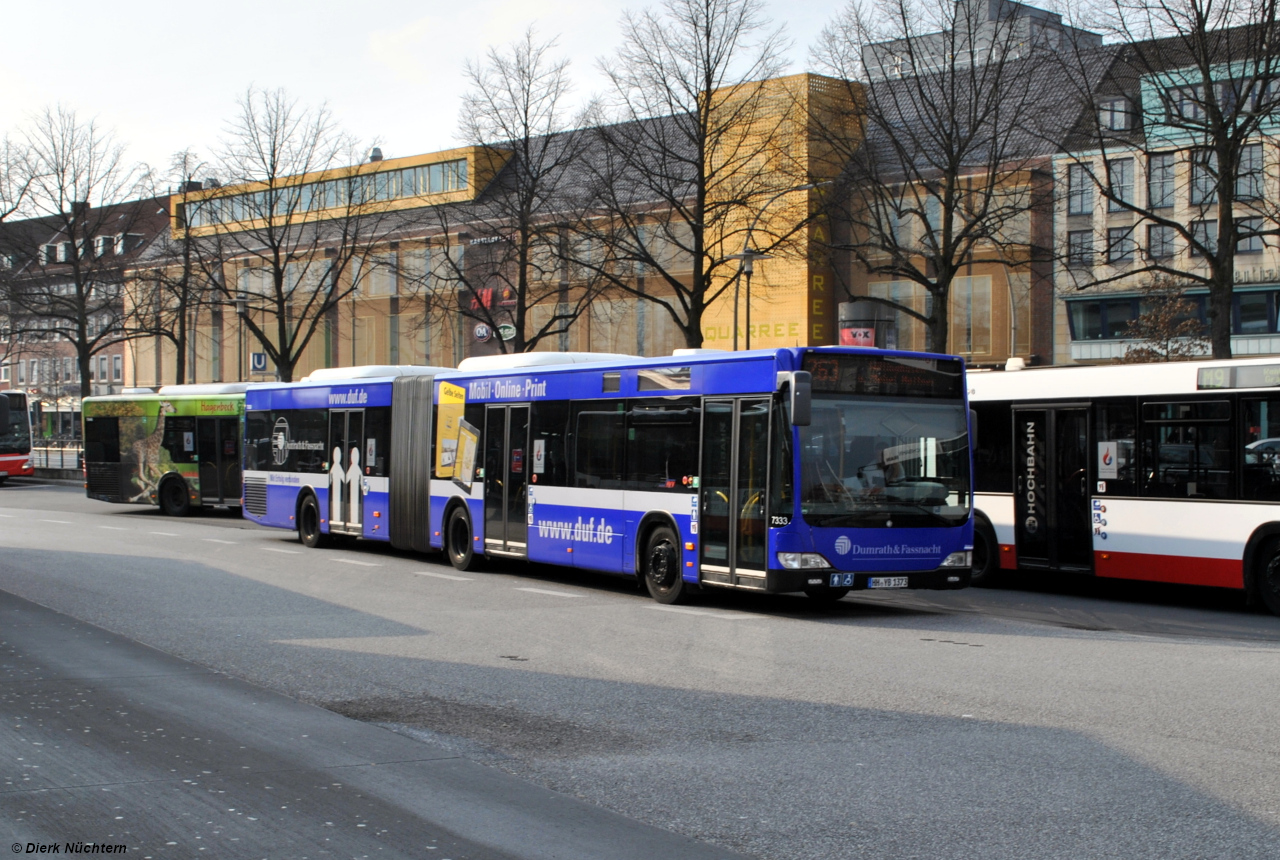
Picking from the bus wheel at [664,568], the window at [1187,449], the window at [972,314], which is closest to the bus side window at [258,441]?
the bus wheel at [664,568]

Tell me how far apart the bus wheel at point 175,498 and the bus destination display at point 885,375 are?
922 inches

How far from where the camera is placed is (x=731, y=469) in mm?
14641

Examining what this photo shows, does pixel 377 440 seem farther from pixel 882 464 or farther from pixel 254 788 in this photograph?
pixel 254 788

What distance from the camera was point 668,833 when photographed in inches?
232

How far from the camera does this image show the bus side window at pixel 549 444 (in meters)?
17.8

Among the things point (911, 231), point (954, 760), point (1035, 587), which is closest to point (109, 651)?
point (954, 760)

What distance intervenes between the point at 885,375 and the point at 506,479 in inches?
249

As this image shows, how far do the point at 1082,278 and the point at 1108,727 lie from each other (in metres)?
47.7

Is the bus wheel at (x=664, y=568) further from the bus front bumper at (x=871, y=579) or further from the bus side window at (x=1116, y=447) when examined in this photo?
the bus side window at (x=1116, y=447)

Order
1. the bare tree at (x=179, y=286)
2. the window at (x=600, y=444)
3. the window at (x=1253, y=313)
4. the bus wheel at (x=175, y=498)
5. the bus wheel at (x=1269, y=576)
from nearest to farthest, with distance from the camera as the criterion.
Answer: the bus wheel at (x=1269, y=576) < the window at (x=600, y=444) < the bus wheel at (x=175, y=498) < the bare tree at (x=179, y=286) < the window at (x=1253, y=313)

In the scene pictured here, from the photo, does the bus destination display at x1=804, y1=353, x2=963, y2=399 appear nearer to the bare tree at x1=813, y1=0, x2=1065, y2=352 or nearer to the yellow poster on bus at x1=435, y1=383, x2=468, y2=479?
the yellow poster on bus at x1=435, y1=383, x2=468, y2=479

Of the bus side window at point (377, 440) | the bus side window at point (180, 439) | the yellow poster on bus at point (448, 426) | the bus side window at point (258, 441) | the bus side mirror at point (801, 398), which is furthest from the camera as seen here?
the bus side window at point (180, 439)

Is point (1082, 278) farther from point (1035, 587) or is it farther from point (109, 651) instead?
point (109, 651)

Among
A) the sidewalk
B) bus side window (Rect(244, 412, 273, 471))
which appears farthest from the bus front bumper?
bus side window (Rect(244, 412, 273, 471))
